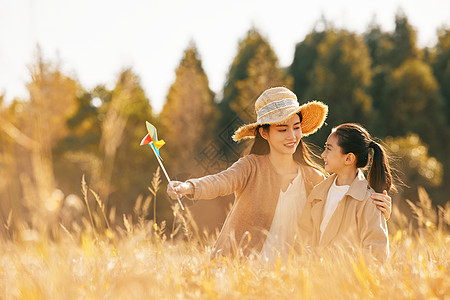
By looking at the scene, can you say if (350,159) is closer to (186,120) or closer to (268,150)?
(268,150)

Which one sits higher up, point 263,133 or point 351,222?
point 263,133

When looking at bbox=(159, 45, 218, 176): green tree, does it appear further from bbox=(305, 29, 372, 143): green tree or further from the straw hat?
the straw hat

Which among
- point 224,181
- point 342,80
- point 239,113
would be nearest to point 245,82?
point 239,113

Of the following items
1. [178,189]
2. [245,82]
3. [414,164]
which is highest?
[245,82]

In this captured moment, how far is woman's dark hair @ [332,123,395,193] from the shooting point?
3.10 meters

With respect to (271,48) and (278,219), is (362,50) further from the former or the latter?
(278,219)

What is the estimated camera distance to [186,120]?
1416 centimetres

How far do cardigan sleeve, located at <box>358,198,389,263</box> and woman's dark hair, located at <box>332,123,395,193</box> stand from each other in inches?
10.0

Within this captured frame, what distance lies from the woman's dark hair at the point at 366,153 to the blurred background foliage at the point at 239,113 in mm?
7664

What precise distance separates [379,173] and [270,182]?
78 cm

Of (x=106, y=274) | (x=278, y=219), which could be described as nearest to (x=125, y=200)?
(x=278, y=219)

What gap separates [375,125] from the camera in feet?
49.4

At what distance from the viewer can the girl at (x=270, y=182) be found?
3400 millimetres

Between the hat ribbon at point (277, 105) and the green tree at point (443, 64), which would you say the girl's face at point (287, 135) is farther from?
the green tree at point (443, 64)
